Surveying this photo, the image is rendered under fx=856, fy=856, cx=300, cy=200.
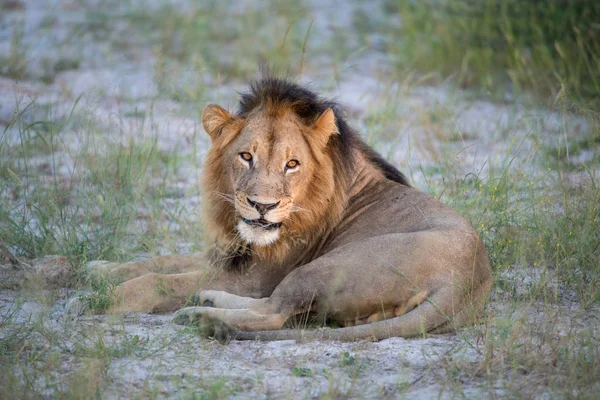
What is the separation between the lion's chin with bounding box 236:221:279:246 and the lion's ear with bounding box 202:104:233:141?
573 millimetres

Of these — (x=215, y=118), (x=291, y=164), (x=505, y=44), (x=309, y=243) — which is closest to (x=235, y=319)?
(x=309, y=243)

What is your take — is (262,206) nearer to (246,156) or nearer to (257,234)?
(257,234)

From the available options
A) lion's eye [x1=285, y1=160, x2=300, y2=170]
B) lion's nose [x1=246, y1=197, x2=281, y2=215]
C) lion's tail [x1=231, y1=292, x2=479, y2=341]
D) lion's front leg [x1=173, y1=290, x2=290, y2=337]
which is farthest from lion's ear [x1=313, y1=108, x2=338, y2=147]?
lion's tail [x1=231, y1=292, x2=479, y2=341]

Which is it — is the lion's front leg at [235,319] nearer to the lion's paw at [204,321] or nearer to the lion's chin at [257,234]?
the lion's paw at [204,321]

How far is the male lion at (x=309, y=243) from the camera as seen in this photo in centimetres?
398

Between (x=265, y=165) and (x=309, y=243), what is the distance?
499 mm

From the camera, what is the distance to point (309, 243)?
4531 millimetres

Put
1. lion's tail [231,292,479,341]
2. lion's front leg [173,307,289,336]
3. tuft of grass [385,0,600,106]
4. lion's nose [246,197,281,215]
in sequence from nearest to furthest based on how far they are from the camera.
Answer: lion's tail [231,292,479,341] → lion's front leg [173,307,289,336] → lion's nose [246,197,281,215] → tuft of grass [385,0,600,106]

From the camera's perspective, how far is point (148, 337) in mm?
3754

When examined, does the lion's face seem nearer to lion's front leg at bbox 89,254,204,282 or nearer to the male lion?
the male lion

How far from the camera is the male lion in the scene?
13.1 ft

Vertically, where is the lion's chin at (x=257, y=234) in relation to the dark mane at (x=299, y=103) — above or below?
below

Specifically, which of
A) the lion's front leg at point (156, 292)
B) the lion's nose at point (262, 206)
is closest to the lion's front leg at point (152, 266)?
the lion's front leg at point (156, 292)

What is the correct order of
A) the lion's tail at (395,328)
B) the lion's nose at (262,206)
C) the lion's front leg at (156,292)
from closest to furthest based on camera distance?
1. the lion's tail at (395,328)
2. the lion's nose at (262,206)
3. the lion's front leg at (156,292)
